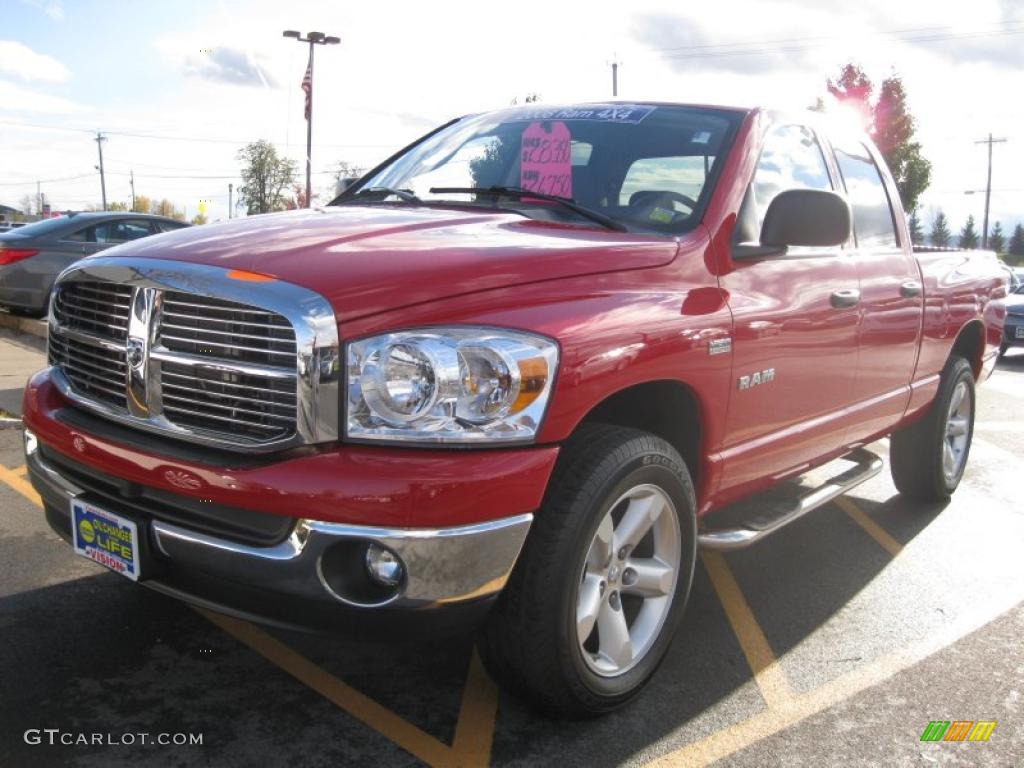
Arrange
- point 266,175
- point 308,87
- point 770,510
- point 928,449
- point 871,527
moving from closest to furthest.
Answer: point 770,510
point 871,527
point 928,449
point 308,87
point 266,175

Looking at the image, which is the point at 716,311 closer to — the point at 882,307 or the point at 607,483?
the point at 607,483

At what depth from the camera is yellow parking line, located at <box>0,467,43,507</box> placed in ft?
16.3

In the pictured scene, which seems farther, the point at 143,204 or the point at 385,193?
the point at 143,204

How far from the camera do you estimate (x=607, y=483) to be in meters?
2.67

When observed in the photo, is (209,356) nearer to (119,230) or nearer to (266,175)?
(119,230)

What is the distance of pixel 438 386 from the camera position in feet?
7.89

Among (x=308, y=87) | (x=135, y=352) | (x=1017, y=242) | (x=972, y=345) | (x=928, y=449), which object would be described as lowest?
(x=1017, y=242)

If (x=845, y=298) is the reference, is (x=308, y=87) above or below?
above

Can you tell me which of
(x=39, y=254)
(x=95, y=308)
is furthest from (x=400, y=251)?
(x=39, y=254)

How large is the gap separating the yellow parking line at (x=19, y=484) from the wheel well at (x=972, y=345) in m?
4.99

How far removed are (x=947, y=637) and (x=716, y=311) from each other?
1657mm

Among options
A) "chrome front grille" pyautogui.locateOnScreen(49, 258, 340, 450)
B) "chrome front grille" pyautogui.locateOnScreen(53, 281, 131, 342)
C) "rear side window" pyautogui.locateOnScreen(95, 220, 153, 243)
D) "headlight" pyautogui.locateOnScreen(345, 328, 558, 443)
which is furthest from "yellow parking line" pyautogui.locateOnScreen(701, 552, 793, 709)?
"rear side window" pyautogui.locateOnScreen(95, 220, 153, 243)

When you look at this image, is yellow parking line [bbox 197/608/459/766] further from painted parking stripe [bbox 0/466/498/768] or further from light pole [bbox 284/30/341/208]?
light pole [bbox 284/30/341/208]

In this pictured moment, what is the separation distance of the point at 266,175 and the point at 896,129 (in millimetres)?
44260
